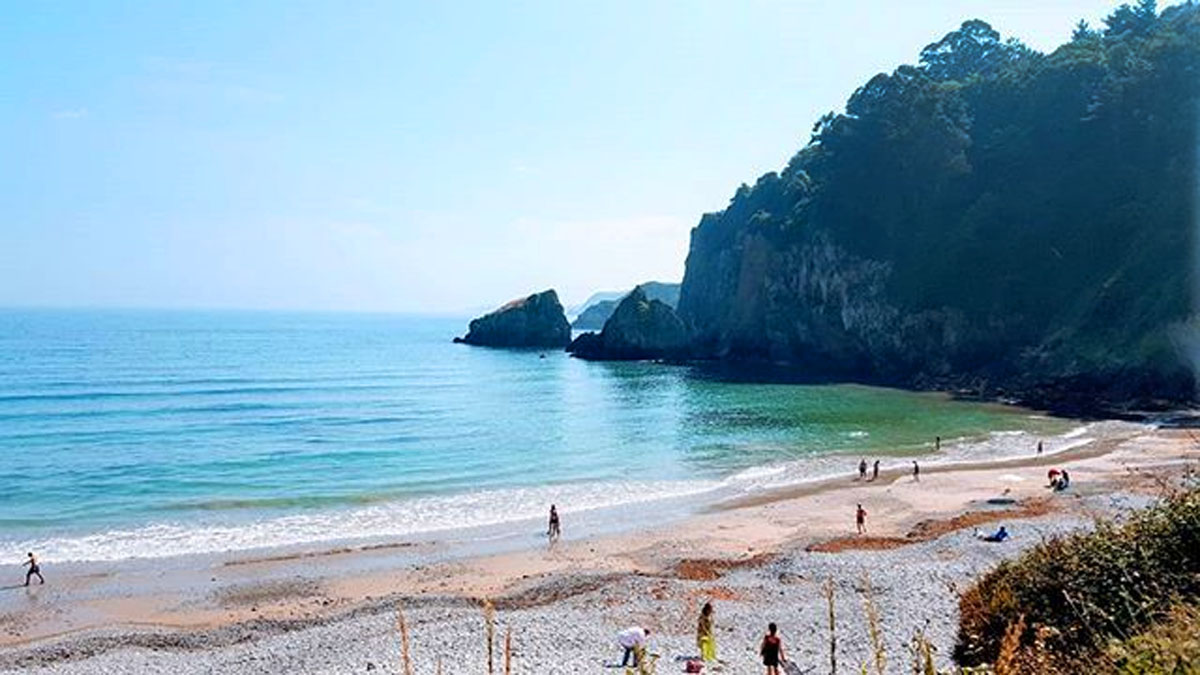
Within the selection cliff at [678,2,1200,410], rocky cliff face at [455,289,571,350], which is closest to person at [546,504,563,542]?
cliff at [678,2,1200,410]

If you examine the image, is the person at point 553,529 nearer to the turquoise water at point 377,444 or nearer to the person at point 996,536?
the turquoise water at point 377,444

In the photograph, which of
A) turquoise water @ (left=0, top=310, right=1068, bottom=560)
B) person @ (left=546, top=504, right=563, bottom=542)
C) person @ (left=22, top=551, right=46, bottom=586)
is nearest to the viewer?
person @ (left=22, top=551, right=46, bottom=586)

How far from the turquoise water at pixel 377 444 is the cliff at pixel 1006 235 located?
9227 millimetres

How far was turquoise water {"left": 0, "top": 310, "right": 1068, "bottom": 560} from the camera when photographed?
3017 cm

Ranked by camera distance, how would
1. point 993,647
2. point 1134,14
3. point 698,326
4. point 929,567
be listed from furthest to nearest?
point 698,326, point 1134,14, point 929,567, point 993,647

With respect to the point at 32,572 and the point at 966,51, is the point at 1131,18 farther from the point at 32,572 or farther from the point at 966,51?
the point at 32,572

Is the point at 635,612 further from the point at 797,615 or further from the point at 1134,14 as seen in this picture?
the point at 1134,14

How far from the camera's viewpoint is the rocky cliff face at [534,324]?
116 m

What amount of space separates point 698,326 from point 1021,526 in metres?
77.6

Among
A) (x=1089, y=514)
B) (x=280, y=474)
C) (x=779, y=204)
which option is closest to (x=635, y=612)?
(x=1089, y=514)

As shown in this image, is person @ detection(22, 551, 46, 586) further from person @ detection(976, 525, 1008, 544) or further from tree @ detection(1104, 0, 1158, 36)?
tree @ detection(1104, 0, 1158, 36)

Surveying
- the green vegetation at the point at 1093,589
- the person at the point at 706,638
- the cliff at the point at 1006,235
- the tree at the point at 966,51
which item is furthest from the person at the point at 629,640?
the tree at the point at 966,51

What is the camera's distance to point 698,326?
104188 mm

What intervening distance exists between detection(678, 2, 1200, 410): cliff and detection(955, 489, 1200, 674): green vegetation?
49.3m
